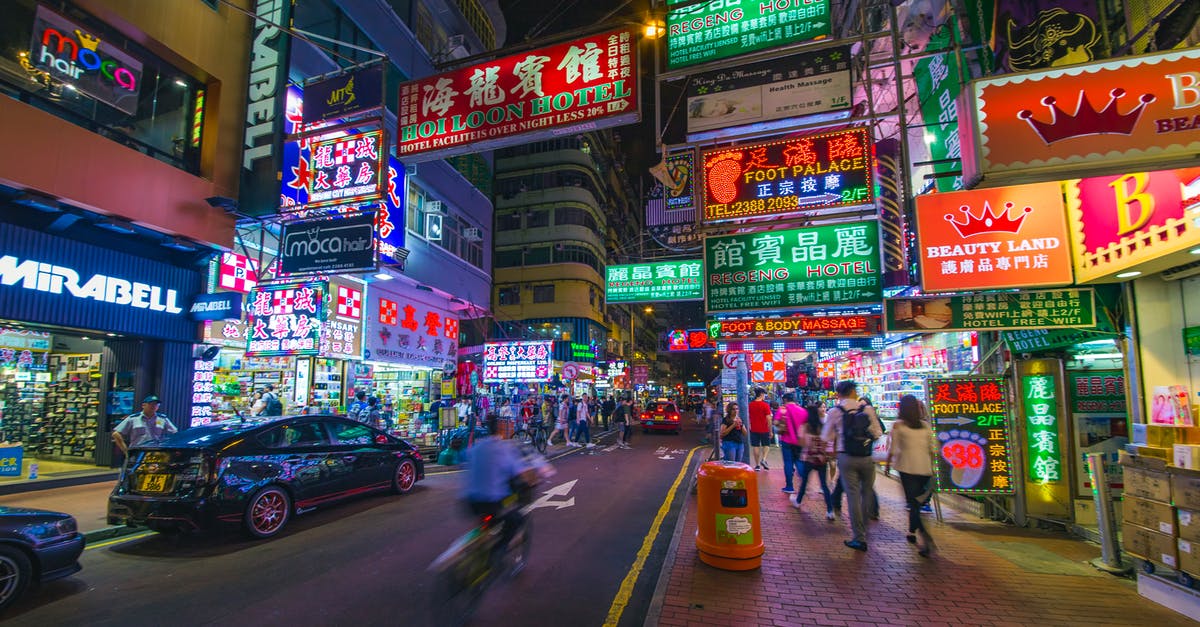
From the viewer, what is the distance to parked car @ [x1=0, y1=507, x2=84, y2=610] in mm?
4688

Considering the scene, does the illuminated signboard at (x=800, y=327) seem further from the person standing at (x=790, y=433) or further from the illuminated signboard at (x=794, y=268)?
the person standing at (x=790, y=433)

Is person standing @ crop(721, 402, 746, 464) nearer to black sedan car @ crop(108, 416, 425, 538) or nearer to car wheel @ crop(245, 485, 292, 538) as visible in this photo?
black sedan car @ crop(108, 416, 425, 538)

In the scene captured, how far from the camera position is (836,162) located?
9.62 metres

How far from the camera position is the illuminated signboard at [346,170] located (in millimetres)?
11648

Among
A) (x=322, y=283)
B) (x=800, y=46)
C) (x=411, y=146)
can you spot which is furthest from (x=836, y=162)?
(x=322, y=283)

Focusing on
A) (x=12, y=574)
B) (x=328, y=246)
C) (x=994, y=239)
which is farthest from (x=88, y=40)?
(x=994, y=239)

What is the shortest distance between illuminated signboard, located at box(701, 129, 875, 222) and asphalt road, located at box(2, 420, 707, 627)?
5.59 metres

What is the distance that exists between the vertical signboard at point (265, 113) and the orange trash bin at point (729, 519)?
1198cm

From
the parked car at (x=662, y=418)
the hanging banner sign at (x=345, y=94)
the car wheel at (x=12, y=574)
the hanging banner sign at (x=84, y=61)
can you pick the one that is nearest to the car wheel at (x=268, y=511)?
the car wheel at (x=12, y=574)

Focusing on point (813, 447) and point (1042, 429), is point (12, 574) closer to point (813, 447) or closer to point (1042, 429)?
point (813, 447)

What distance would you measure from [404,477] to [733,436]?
6329 millimetres

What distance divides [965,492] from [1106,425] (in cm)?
205

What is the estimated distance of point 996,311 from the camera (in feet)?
24.1

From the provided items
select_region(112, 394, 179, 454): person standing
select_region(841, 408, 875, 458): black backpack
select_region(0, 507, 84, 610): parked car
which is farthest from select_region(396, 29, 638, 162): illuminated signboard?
select_region(112, 394, 179, 454): person standing
